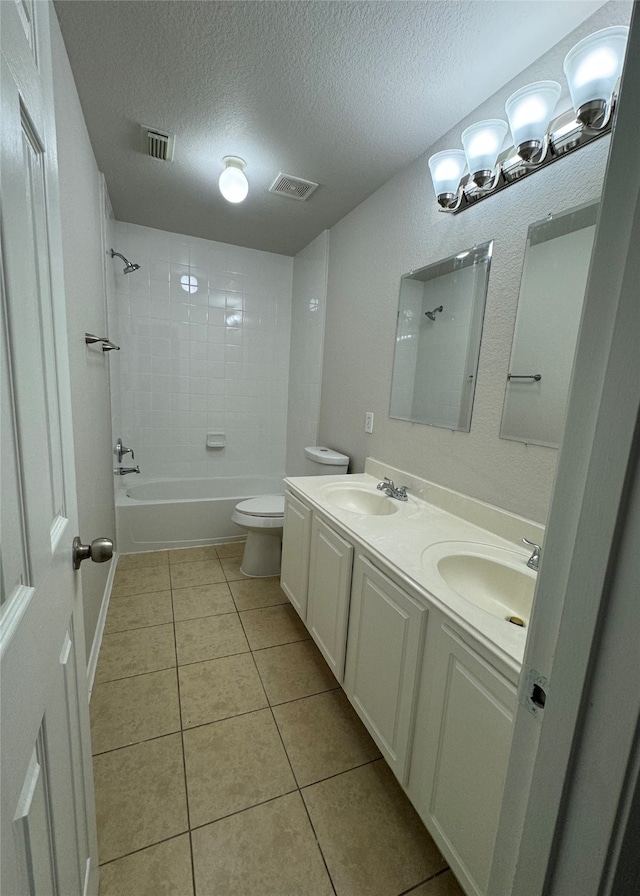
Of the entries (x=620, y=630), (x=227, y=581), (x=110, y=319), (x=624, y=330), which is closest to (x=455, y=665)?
(x=620, y=630)

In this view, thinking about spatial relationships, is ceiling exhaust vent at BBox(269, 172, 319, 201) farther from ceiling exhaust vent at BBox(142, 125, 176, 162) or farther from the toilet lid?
the toilet lid

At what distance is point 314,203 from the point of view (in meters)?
2.20

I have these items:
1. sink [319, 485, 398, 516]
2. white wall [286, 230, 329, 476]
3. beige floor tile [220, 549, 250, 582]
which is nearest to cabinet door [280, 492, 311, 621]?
sink [319, 485, 398, 516]

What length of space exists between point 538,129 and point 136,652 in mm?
2585

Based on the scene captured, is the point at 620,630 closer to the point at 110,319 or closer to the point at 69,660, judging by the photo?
the point at 69,660

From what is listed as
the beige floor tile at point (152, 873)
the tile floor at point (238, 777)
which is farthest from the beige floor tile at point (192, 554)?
the beige floor tile at point (152, 873)

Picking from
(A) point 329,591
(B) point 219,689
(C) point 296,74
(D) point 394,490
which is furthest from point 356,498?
(C) point 296,74

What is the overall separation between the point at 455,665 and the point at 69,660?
2.74 feet

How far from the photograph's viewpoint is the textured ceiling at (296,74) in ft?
3.61

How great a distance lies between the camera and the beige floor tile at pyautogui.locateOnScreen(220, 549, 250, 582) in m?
2.42

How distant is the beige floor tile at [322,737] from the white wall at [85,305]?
0.94 m

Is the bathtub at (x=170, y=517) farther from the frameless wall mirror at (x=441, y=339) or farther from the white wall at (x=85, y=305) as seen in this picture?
the frameless wall mirror at (x=441, y=339)

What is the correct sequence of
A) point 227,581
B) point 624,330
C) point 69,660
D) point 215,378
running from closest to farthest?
point 624,330, point 69,660, point 227,581, point 215,378

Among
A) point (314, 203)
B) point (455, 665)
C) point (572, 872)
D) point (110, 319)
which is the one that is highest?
point (314, 203)
